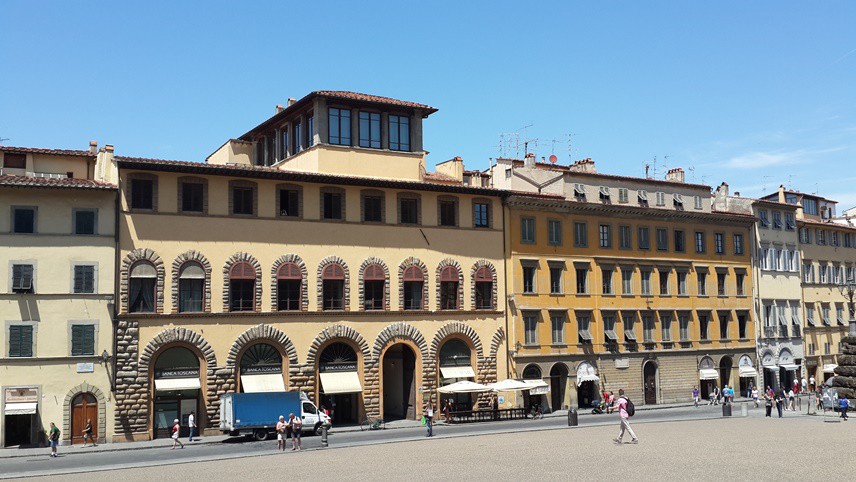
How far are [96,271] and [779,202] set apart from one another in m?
53.3

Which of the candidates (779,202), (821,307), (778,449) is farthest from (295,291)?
(821,307)

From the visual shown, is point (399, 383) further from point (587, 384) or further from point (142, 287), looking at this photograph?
point (142, 287)

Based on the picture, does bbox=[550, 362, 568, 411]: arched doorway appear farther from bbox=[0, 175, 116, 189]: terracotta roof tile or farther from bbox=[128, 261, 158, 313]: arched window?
bbox=[0, 175, 116, 189]: terracotta roof tile

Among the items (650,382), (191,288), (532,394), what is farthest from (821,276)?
(191,288)

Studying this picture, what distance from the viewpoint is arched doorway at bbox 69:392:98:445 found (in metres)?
43.7

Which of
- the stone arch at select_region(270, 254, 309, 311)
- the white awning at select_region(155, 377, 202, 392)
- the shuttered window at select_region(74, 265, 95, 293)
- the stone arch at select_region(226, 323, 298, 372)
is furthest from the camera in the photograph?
the stone arch at select_region(270, 254, 309, 311)

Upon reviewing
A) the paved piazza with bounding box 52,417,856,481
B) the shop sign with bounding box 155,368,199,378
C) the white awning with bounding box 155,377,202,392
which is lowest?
the paved piazza with bounding box 52,417,856,481

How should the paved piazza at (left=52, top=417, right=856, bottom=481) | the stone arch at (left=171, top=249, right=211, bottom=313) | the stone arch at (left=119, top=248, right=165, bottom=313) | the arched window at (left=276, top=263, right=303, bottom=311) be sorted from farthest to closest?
the arched window at (left=276, top=263, right=303, bottom=311) < the stone arch at (left=171, top=249, right=211, bottom=313) < the stone arch at (left=119, top=248, right=165, bottom=313) < the paved piazza at (left=52, top=417, right=856, bottom=481)

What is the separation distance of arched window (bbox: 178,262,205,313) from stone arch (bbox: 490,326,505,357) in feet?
58.2

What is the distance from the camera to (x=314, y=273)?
50188mm

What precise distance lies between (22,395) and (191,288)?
9.20 meters

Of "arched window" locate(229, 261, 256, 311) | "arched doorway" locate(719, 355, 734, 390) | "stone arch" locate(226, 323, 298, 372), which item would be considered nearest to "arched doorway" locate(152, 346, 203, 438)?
"stone arch" locate(226, 323, 298, 372)

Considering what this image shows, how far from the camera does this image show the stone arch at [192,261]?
4628 centimetres

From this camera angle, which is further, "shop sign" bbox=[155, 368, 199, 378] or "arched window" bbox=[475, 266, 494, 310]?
"arched window" bbox=[475, 266, 494, 310]
